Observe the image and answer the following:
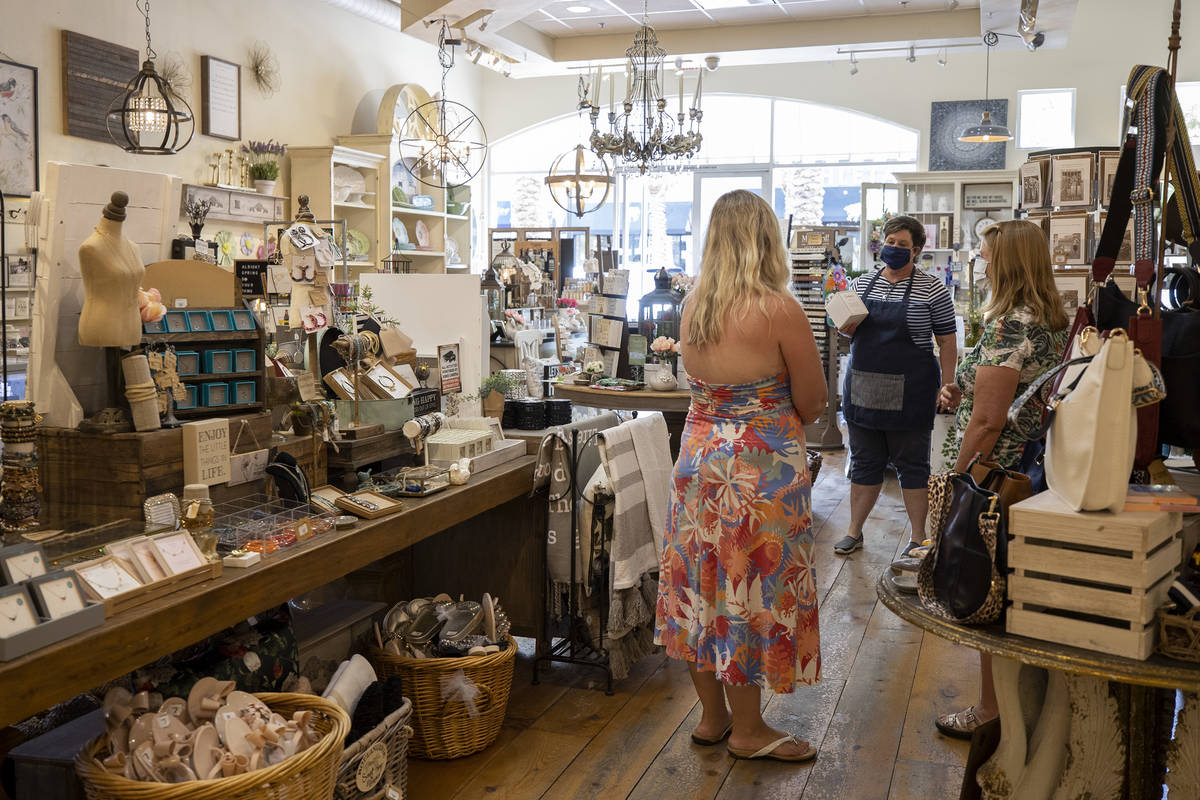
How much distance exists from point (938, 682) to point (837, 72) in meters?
9.51

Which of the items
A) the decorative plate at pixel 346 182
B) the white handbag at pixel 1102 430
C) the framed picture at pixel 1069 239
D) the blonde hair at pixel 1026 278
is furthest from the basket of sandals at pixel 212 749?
the decorative plate at pixel 346 182

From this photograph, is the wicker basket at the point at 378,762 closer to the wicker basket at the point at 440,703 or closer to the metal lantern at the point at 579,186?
the wicker basket at the point at 440,703

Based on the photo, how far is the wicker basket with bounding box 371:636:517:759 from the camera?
9.69 ft

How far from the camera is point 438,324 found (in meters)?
3.96

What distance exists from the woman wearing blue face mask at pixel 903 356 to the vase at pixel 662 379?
85cm

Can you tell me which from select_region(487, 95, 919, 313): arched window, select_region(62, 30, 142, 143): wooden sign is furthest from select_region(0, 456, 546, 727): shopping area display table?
select_region(487, 95, 919, 313): arched window

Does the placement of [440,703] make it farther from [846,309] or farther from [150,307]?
[846,309]

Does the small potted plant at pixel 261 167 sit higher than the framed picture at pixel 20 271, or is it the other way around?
the small potted plant at pixel 261 167

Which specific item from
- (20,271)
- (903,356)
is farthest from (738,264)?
(20,271)

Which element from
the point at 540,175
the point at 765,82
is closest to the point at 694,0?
the point at 765,82

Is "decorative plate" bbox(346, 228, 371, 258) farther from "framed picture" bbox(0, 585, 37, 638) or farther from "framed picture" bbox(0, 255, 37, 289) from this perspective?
"framed picture" bbox(0, 585, 37, 638)

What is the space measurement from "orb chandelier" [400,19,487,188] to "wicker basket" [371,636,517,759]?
463 cm

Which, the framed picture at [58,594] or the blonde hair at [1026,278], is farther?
the blonde hair at [1026,278]

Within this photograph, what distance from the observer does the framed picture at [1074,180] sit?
167 inches
